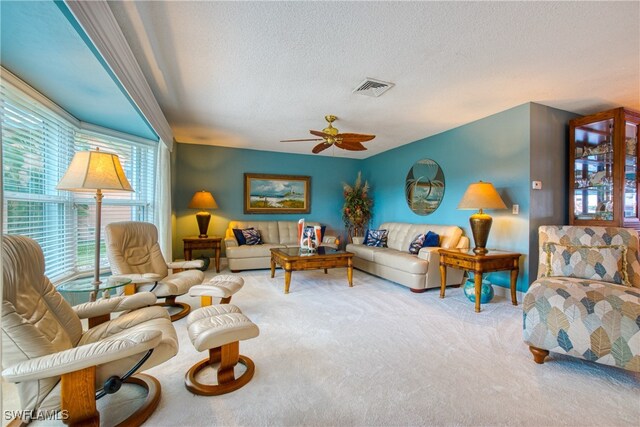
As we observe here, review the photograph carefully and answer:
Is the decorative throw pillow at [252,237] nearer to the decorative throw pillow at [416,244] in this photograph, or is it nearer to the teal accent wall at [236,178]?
the teal accent wall at [236,178]

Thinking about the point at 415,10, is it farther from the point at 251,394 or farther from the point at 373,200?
the point at 373,200

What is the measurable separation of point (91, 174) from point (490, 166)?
4.34 meters

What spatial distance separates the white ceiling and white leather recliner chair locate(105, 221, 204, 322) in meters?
1.53

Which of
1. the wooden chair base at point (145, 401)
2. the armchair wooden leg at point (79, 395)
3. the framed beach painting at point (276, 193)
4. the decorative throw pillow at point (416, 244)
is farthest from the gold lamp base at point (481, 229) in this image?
the framed beach painting at point (276, 193)

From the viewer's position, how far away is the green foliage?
247 inches

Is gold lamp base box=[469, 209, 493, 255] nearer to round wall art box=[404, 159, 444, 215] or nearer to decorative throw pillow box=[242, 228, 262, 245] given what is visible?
round wall art box=[404, 159, 444, 215]

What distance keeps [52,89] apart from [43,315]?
200cm

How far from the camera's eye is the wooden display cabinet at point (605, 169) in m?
3.24

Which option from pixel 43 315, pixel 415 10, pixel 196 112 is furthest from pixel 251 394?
pixel 196 112

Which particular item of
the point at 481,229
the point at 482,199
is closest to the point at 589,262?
the point at 481,229

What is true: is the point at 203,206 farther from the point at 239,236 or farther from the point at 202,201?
the point at 239,236

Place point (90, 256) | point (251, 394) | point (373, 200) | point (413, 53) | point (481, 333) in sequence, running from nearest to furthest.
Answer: point (251, 394) < point (413, 53) < point (481, 333) < point (90, 256) < point (373, 200)

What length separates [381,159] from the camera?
6.12 m

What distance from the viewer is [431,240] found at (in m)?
4.16
